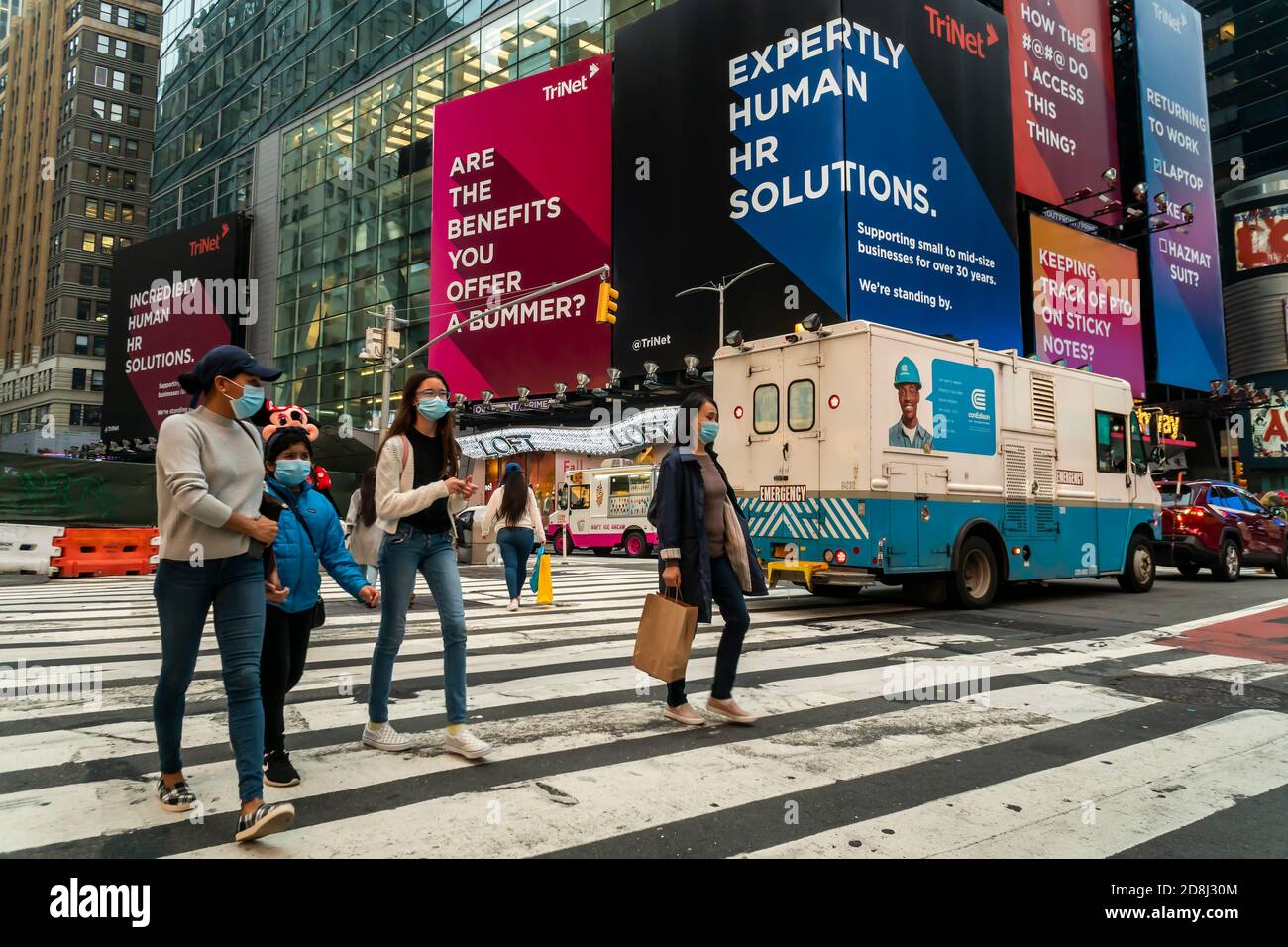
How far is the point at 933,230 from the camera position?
28344mm

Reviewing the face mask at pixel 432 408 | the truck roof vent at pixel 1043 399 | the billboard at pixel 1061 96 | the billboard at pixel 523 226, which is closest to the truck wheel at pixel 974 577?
the truck roof vent at pixel 1043 399

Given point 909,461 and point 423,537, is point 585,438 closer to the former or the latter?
point 909,461

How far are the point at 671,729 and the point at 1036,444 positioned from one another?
29.6ft

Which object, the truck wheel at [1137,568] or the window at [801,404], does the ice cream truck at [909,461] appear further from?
the truck wheel at [1137,568]

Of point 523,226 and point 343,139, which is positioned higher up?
point 343,139

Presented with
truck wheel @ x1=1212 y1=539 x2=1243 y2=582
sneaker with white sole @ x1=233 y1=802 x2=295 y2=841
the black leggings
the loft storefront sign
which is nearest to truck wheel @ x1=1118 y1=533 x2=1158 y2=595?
truck wheel @ x1=1212 y1=539 x2=1243 y2=582

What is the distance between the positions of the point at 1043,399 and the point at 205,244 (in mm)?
57024

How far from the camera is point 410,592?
14.3 feet

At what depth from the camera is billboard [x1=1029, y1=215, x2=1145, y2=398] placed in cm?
3416
